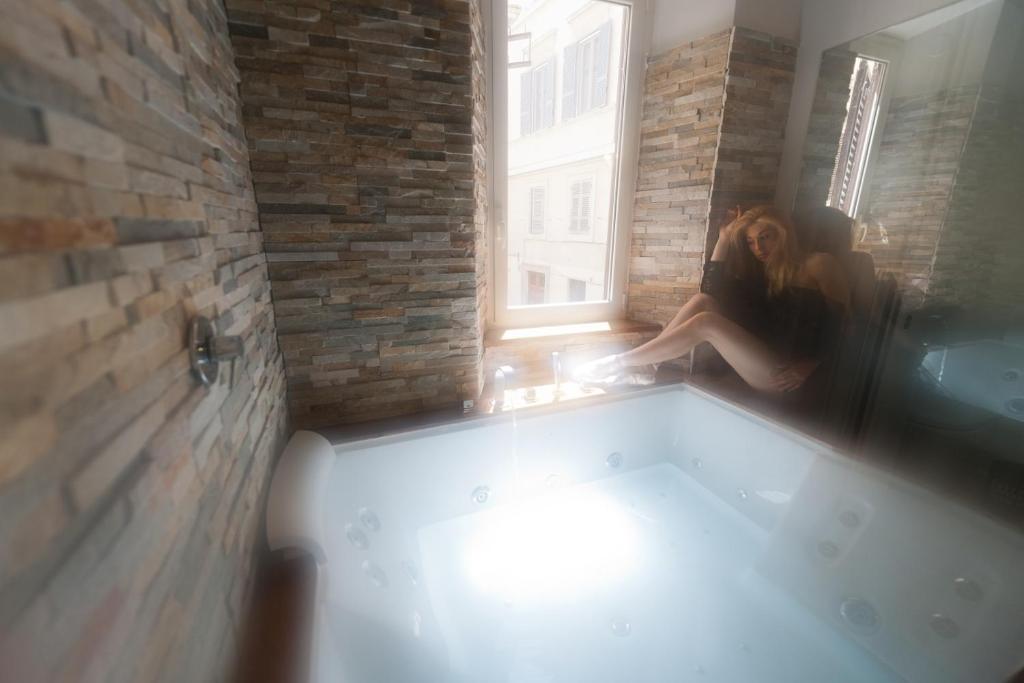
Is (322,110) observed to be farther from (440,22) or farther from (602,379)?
(602,379)

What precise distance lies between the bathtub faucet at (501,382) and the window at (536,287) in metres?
0.70

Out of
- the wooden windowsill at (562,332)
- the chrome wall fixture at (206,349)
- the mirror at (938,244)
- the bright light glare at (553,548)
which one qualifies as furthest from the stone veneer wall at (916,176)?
the chrome wall fixture at (206,349)

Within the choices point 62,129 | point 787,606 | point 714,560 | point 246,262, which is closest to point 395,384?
point 246,262

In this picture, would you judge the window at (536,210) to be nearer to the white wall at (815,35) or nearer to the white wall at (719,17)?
the white wall at (719,17)

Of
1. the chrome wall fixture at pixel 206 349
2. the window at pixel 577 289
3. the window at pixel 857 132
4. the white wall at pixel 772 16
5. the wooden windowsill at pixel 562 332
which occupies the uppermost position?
the white wall at pixel 772 16

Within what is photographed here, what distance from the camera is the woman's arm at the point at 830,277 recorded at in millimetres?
1521

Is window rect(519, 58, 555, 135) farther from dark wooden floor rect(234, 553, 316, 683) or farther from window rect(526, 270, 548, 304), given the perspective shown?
dark wooden floor rect(234, 553, 316, 683)

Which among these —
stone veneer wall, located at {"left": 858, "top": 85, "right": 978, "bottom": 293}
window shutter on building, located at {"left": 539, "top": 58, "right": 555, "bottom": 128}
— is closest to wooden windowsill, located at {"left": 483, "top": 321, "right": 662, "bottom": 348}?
stone veneer wall, located at {"left": 858, "top": 85, "right": 978, "bottom": 293}

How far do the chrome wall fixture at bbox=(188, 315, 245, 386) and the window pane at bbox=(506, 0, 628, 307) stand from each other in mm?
1533

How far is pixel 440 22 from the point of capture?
129 cm

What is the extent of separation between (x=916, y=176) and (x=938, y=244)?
0.26 metres

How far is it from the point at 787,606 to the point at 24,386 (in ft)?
6.11

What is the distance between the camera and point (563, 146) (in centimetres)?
234

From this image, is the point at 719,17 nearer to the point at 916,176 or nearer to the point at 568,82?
the point at 568,82
